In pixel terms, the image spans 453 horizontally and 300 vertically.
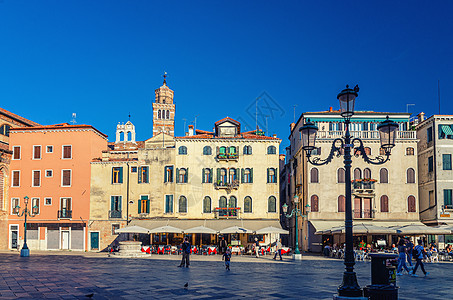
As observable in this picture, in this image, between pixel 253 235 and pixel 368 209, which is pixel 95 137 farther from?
pixel 368 209

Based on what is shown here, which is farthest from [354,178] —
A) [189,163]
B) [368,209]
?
[189,163]

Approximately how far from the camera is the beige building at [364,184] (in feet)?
131

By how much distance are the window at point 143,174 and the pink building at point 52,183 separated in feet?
15.4

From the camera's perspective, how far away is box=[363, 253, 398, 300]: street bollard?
11.1m

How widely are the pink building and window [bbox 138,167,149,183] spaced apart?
4682 mm

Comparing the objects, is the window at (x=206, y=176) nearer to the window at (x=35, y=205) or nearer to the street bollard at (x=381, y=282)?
the window at (x=35, y=205)

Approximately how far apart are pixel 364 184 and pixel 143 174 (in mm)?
19047

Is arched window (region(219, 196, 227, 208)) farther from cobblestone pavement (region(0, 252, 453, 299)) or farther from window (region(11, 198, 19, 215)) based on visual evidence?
cobblestone pavement (region(0, 252, 453, 299))

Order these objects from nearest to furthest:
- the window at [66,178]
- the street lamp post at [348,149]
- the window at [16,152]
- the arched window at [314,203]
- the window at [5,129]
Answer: the street lamp post at [348,149]
the arched window at [314,203]
the window at [66,178]
the window at [16,152]
the window at [5,129]

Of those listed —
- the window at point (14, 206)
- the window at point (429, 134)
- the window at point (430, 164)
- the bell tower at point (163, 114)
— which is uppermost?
the bell tower at point (163, 114)

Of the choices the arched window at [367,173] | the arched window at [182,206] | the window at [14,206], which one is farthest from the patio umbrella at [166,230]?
the arched window at [367,173]

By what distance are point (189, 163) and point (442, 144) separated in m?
21.2

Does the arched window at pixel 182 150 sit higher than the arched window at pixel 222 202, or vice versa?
the arched window at pixel 182 150

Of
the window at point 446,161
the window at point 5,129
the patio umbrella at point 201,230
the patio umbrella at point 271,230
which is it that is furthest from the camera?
the window at point 5,129
